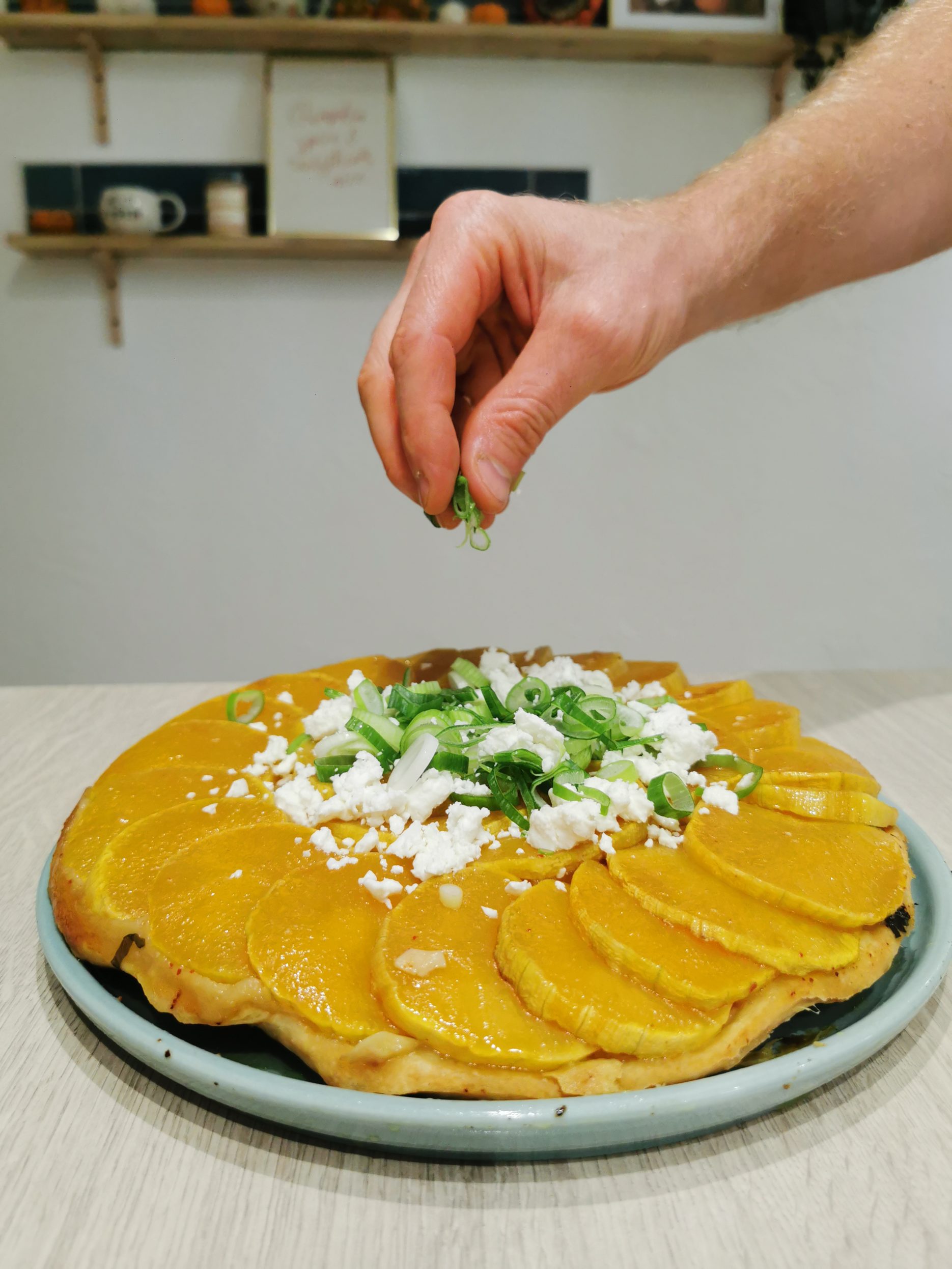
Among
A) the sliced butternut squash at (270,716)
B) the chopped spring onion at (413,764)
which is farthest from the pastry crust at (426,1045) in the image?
the sliced butternut squash at (270,716)

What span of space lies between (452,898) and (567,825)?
0.56ft

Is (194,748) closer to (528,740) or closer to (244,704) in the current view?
(244,704)

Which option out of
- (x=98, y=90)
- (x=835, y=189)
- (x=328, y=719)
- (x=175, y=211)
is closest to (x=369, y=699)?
(x=328, y=719)

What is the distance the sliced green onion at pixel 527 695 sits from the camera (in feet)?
4.74

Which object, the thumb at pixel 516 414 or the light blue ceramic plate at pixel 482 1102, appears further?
the thumb at pixel 516 414

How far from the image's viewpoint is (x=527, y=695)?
145 centimetres

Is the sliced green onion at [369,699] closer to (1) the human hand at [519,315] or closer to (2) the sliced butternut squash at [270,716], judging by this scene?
→ (2) the sliced butternut squash at [270,716]

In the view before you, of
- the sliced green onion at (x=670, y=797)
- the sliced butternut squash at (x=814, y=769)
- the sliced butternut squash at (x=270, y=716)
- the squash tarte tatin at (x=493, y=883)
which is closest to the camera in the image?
the squash tarte tatin at (x=493, y=883)

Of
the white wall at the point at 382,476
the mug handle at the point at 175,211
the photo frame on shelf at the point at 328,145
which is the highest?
the photo frame on shelf at the point at 328,145

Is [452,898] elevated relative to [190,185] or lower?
lower

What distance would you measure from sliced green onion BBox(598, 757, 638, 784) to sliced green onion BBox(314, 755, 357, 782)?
0.34m

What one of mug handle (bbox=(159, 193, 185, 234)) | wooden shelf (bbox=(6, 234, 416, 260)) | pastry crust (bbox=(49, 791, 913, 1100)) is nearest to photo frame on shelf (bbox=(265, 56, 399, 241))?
wooden shelf (bbox=(6, 234, 416, 260))

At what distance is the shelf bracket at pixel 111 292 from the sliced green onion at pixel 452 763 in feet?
11.3

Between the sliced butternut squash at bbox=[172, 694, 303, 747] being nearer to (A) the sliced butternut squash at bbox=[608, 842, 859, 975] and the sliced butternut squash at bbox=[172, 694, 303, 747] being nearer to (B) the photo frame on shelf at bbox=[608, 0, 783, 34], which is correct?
(A) the sliced butternut squash at bbox=[608, 842, 859, 975]
